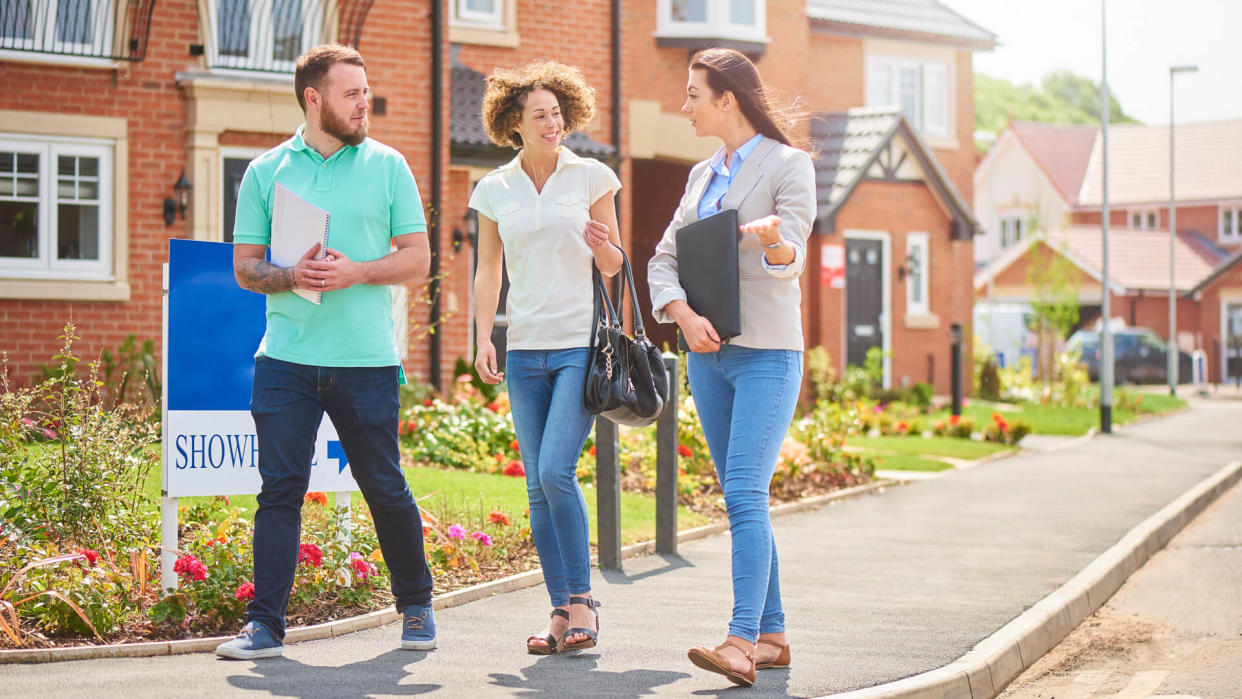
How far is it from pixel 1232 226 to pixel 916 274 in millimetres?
32810

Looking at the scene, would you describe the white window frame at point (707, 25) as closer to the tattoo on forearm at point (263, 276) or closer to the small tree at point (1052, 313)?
the small tree at point (1052, 313)

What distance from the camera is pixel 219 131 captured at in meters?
15.0

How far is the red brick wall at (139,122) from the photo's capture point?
14469mm

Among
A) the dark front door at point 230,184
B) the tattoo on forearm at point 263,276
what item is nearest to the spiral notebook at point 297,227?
the tattoo on forearm at point 263,276

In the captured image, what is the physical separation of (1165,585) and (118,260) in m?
10.5

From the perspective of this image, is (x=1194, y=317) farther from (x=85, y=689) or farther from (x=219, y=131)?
(x=85, y=689)

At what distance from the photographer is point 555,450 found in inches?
210

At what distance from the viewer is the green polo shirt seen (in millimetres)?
5176

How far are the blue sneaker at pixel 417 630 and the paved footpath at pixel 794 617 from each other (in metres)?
0.04

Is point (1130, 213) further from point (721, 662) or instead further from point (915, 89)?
point (721, 662)

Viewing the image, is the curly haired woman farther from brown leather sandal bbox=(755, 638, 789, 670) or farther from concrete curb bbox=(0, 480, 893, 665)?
concrete curb bbox=(0, 480, 893, 665)

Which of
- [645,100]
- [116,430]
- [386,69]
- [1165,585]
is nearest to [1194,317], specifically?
[645,100]

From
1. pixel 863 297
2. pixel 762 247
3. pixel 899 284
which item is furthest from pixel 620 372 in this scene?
pixel 899 284

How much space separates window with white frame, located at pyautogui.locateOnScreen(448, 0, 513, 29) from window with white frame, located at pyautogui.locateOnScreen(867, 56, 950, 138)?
10.9 meters
